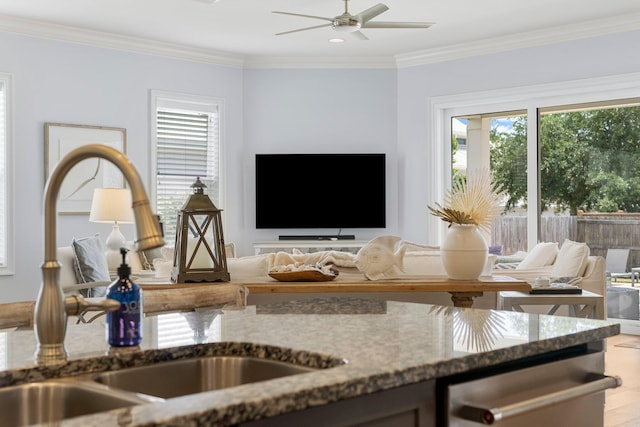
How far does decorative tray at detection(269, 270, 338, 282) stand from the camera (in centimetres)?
349

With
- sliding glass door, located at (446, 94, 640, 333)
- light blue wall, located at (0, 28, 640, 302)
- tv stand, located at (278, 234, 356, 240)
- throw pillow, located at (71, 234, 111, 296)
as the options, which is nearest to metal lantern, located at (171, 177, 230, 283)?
throw pillow, located at (71, 234, 111, 296)

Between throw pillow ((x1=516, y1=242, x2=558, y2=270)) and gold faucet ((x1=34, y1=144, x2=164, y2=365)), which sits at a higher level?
gold faucet ((x1=34, y1=144, x2=164, y2=365))

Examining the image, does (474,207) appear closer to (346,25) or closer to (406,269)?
(406,269)

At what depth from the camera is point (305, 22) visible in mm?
7168

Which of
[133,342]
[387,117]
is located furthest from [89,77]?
[133,342]

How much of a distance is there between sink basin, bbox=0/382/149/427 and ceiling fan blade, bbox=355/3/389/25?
4629 mm

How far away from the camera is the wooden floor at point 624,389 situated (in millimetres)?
4203

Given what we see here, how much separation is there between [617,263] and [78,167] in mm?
4973

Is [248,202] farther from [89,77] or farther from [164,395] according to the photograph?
[164,395]

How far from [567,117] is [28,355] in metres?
6.77

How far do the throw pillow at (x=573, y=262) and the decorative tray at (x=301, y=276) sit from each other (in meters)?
2.80

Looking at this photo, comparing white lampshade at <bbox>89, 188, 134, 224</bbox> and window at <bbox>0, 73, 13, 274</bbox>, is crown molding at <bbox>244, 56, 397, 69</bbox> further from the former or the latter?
white lampshade at <bbox>89, 188, 134, 224</bbox>

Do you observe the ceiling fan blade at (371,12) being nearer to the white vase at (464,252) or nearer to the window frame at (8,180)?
the white vase at (464,252)

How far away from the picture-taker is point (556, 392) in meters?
1.67
